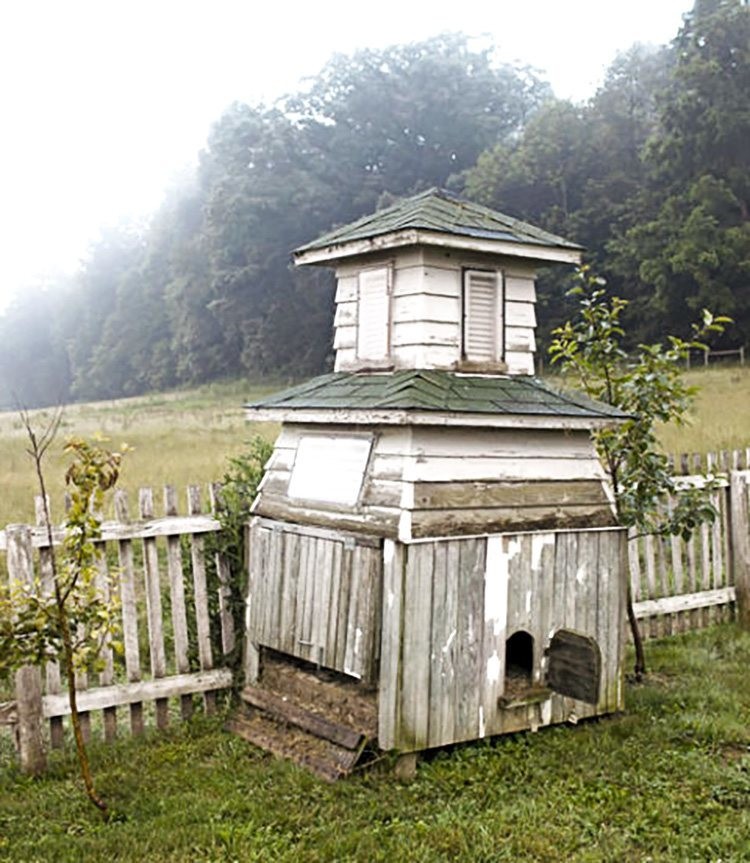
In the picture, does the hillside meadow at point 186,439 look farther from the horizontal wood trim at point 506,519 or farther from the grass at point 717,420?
the horizontal wood trim at point 506,519

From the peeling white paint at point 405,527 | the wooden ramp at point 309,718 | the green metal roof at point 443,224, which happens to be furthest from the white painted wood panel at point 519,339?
the wooden ramp at point 309,718

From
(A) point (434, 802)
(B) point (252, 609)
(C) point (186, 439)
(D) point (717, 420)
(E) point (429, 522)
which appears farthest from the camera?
(C) point (186, 439)

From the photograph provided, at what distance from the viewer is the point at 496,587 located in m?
6.25

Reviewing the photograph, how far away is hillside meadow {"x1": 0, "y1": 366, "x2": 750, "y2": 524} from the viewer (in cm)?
1480

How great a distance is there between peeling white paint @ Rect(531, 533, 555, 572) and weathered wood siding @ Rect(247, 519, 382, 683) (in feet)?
3.79

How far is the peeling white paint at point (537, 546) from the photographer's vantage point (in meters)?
6.42

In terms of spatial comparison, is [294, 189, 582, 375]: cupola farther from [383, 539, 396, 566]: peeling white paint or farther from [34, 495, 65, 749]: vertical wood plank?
[34, 495, 65, 749]: vertical wood plank

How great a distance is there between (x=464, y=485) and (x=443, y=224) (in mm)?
1861

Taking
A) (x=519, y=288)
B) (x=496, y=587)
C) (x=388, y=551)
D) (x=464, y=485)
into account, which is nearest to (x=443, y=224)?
(x=519, y=288)

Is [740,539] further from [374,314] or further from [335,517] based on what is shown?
[335,517]

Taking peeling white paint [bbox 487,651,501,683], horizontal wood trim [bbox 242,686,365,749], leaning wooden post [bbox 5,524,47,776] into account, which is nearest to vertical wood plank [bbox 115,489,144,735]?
leaning wooden post [bbox 5,524,47,776]

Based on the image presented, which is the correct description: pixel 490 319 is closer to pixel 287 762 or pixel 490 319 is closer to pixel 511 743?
pixel 511 743

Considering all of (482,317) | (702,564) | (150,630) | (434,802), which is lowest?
(434,802)

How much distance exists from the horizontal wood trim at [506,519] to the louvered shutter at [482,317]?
1.22m
